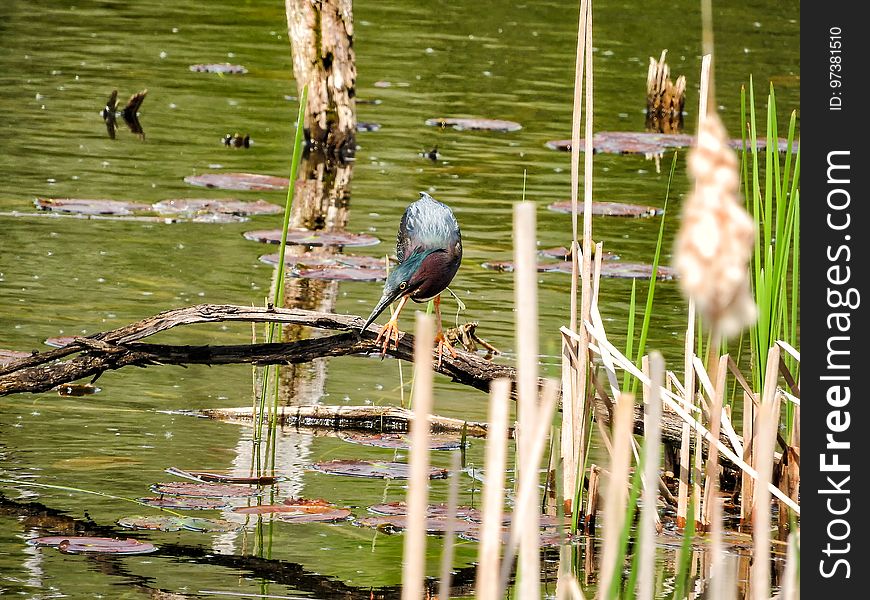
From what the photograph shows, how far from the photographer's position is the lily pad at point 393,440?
5.59 metres

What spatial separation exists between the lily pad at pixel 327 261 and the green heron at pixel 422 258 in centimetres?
354

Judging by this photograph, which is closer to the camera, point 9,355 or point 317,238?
point 9,355

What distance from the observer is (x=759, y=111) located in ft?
53.2

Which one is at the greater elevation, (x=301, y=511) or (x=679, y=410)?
(x=679, y=410)

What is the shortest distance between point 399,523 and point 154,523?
73cm

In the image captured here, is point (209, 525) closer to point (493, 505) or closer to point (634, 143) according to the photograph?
point (493, 505)

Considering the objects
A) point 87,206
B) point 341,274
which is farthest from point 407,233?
point 87,206

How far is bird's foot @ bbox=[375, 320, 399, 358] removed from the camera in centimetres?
461

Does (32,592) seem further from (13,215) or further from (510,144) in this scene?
(510,144)

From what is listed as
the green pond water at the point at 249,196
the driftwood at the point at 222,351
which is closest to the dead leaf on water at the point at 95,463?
the green pond water at the point at 249,196

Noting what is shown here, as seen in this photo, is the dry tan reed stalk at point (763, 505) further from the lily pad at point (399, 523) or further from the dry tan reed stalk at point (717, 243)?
the lily pad at point (399, 523)

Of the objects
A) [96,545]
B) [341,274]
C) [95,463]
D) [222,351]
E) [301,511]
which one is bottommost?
[96,545]

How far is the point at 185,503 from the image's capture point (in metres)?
4.79

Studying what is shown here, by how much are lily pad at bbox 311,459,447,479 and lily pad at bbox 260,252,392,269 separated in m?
3.01
